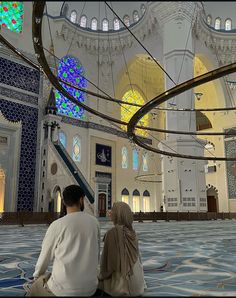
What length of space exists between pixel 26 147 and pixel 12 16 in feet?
20.2

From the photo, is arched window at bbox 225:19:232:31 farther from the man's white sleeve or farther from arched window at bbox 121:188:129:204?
the man's white sleeve

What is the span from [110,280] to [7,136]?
42.7ft

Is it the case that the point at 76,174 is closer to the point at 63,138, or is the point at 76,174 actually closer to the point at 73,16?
the point at 63,138

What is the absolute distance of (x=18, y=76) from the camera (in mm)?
14820

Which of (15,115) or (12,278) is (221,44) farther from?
(12,278)

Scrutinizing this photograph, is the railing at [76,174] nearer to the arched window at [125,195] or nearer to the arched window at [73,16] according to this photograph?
the arched window at [125,195]

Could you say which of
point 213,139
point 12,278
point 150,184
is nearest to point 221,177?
point 213,139

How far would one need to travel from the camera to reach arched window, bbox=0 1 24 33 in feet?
49.1

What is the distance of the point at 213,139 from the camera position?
22609 millimetres

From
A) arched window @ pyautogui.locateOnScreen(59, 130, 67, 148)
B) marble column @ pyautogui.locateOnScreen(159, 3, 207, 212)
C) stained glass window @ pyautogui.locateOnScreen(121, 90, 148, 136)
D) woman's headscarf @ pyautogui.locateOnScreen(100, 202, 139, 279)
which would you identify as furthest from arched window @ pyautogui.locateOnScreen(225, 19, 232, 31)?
woman's headscarf @ pyautogui.locateOnScreen(100, 202, 139, 279)

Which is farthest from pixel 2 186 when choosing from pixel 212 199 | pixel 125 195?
pixel 212 199

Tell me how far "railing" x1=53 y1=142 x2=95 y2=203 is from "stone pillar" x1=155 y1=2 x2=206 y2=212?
12.9 feet

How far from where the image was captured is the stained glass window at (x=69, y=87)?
17.6 meters

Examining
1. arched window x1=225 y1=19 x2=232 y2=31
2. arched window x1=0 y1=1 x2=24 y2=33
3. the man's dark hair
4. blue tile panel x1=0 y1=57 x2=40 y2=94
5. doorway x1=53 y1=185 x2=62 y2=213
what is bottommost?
the man's dark hair
